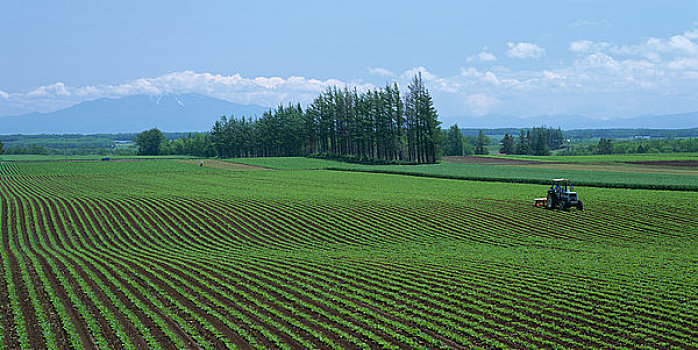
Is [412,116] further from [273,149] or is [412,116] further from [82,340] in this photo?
[82,340]

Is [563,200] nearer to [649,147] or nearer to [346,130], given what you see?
[346,130]

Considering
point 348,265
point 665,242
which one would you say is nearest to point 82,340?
point 348,265

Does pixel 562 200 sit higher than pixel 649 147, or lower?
lower

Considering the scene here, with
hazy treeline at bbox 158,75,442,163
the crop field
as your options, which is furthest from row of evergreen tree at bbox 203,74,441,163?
the crop field

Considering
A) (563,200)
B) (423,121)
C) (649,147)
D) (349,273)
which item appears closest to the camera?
(349,273)

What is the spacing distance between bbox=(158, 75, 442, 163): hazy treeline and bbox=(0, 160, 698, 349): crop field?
6780 cm

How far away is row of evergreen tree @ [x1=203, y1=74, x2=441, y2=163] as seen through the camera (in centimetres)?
11200

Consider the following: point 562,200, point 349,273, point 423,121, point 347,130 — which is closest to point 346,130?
point 347,130

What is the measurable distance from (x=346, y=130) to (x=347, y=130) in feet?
3.40

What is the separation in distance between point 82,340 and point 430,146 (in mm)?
100211

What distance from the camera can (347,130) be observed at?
433 ft

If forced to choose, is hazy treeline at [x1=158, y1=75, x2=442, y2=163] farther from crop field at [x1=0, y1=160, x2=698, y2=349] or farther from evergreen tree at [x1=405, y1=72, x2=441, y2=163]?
crop field at [x1=0, y1=160, x2=698, y2=349]

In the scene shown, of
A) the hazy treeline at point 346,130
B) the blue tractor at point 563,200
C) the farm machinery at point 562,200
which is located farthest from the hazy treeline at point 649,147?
the blue tractor at point 563,200

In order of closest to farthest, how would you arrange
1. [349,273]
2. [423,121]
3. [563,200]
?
1. [349,273]
2. [563,200]
3. [423,121]
